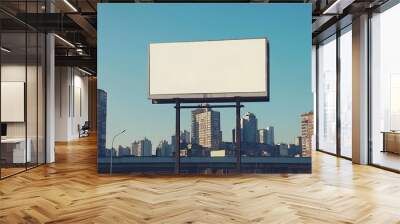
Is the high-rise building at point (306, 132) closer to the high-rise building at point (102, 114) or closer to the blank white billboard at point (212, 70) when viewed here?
the blank white billboard at point (212, 70)

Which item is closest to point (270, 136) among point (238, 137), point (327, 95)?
point (238, 137)

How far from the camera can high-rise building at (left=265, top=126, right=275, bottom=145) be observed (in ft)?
21.1

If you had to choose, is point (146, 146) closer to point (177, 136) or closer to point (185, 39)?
point (177, 136)

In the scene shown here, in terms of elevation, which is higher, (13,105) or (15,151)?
(13,105)

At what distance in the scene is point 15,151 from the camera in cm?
688

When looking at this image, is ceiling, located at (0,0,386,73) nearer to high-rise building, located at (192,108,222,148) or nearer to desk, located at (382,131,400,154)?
desk, located at (382,131,400,154)

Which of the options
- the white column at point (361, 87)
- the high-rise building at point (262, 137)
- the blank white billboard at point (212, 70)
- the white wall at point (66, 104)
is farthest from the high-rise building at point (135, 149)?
the white wall at point (66, 104)

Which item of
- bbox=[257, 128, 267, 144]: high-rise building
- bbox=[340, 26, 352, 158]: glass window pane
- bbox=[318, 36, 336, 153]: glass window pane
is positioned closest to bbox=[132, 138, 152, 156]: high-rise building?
bbox=[257, 128, 267, 144]: high-rise building

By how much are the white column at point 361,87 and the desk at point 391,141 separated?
1.36ft

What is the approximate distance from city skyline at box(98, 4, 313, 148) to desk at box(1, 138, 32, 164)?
5.66ft

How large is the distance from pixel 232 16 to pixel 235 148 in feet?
7.37

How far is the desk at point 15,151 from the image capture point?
21.3 feet

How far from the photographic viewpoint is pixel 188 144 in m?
6.48

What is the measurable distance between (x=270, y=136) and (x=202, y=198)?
2237mm
